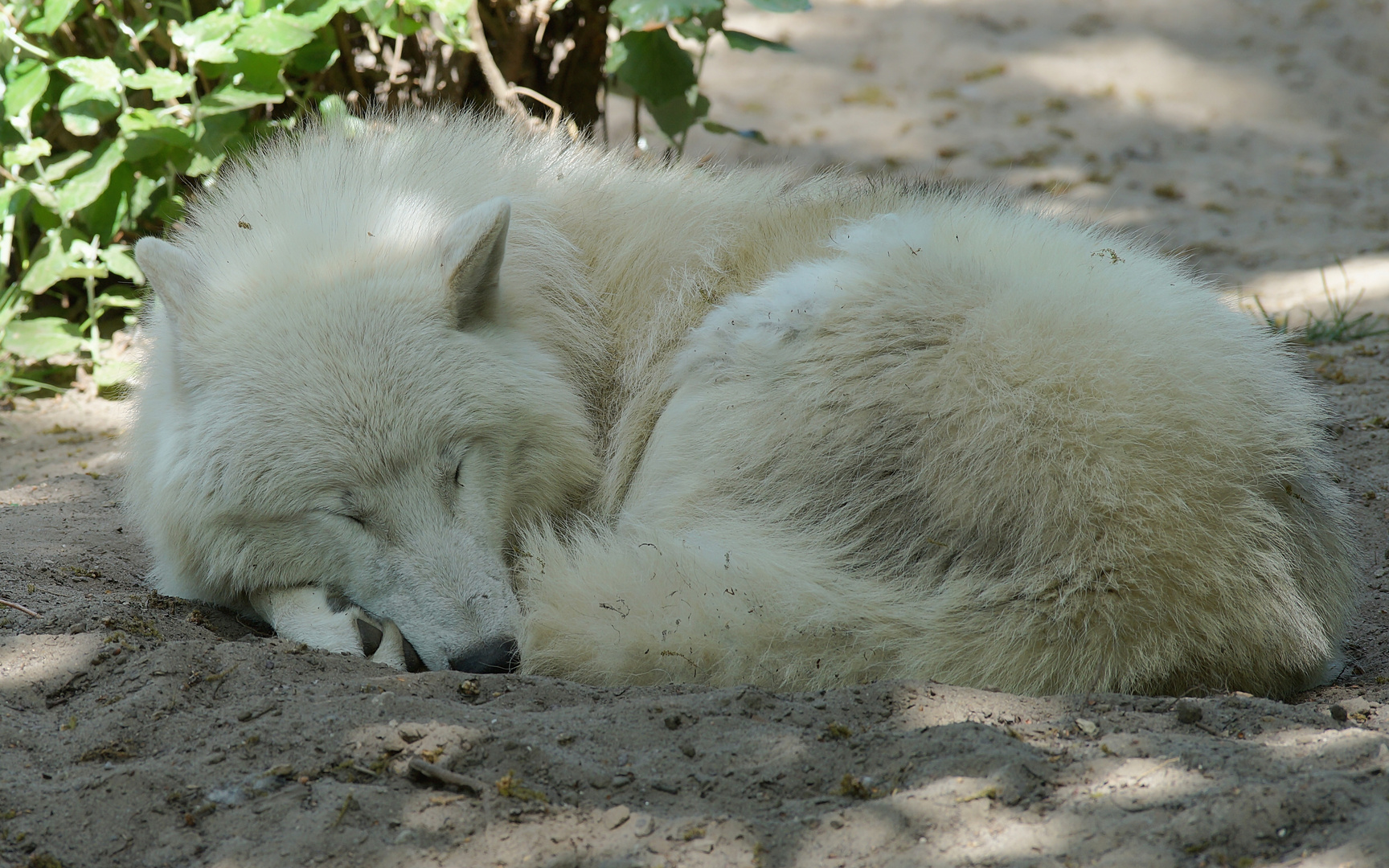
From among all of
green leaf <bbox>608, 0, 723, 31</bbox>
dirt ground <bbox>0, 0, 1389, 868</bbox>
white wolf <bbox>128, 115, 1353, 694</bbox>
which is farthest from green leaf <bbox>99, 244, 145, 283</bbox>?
green leaf <bbox>608, 0, 723, 31</bbox>

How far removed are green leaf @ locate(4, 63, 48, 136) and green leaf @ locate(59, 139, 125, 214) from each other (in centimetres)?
32

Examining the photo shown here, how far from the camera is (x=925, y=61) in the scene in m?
9.78

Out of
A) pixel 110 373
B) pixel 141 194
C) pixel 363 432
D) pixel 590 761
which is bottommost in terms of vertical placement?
pixel 110 373

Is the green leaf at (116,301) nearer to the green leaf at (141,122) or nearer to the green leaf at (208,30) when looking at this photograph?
the green leaf at (141,122)

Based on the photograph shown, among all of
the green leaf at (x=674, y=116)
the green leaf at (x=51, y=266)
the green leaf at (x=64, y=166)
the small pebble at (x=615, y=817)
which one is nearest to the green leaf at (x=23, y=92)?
the green leaf at (x=64, y=166)

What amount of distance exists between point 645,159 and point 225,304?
1.55 meters

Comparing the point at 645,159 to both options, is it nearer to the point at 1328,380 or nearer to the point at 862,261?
the point at 862,261

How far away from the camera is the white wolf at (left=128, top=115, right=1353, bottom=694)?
8.46ft

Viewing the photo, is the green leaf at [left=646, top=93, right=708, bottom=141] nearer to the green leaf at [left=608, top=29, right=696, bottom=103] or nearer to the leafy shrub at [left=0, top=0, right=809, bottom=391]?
the leafy shrub at [left=0, top=0, right=809, bottom=391]

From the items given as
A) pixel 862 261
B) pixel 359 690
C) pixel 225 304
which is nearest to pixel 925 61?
pixel 862 261

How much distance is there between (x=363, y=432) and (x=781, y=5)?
2812 millimetres

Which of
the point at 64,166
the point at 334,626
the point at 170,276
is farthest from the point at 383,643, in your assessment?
the point at 64,166

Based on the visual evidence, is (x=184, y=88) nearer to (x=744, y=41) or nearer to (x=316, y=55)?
(x=316, y=55)

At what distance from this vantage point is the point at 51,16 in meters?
4.67
